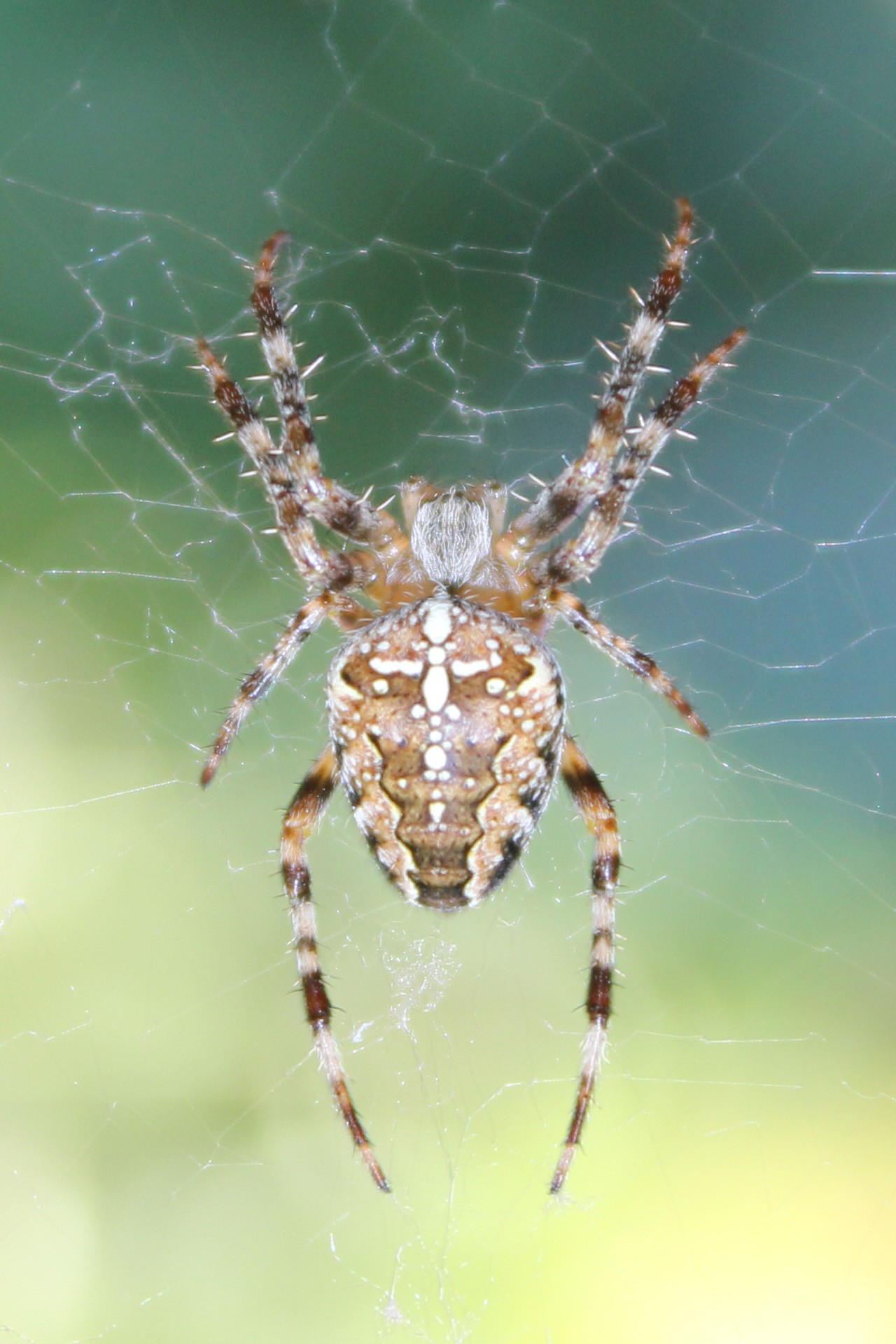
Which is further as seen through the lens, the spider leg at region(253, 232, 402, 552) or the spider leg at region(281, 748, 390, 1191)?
the spider leg at region(281, 748, 390, 1191)

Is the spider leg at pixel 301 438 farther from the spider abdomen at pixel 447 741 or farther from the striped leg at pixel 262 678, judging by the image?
the spider abdomen at pixel 447 741

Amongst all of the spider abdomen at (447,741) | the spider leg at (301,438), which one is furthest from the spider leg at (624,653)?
the spider leg at (301,438)

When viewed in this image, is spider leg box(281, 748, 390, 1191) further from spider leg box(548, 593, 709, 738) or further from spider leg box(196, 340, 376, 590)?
spider leg box(548, 593, 709, 738)

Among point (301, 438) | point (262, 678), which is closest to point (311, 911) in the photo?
point (262, 678)

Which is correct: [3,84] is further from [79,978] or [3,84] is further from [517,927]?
[517,927]

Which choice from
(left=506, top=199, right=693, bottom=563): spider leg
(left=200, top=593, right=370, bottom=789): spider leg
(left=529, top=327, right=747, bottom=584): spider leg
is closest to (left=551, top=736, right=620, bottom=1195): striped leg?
(left=529, top=327, right=747, bottom=584): spider leg
